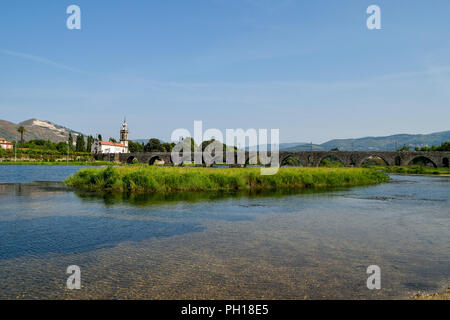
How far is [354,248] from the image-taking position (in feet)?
43.2

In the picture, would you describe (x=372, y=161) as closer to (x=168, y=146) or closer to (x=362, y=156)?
(x=362, y=156)

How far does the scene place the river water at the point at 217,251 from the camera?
28.6ft

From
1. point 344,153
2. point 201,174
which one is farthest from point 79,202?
point 344,153

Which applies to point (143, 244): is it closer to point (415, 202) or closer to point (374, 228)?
point (374, 228)

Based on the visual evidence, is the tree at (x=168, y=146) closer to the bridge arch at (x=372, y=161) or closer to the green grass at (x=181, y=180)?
the bridge arch at (x=372, y=161)

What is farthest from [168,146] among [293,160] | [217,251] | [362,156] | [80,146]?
[217,251]

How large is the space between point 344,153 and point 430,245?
3909 inches

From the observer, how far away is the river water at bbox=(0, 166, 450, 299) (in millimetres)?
8719

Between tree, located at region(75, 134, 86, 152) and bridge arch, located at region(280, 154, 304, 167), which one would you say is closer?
bridge arch, located at region(280, 154, 304, 167)

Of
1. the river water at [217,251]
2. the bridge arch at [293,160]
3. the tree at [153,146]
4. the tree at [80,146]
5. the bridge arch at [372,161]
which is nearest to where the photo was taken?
the river water at [217,251]

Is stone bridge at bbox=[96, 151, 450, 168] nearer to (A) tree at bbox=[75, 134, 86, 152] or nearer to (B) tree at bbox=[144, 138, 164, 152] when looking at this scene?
(B) tree at bbox=[144, 138, 164, 152]

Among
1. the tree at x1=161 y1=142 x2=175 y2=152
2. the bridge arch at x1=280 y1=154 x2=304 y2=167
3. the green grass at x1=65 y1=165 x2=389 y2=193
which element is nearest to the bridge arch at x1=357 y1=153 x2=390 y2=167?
the bridge arch at x1=280 y1=154 x2=304 y2=167

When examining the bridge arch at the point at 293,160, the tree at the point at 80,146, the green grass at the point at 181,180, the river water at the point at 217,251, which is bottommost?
the river water at the point at 217,251

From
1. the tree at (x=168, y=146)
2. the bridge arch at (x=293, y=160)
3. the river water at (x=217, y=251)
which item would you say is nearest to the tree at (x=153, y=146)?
the tree at (x=168, y=146)
